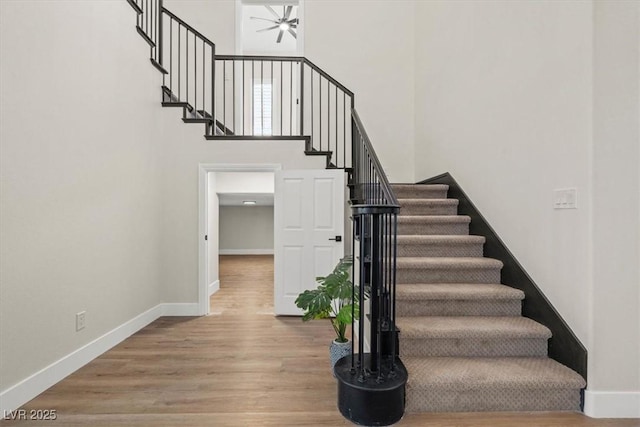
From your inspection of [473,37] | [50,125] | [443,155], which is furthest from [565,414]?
[50,125]

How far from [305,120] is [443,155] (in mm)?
2329

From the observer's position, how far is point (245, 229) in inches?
342

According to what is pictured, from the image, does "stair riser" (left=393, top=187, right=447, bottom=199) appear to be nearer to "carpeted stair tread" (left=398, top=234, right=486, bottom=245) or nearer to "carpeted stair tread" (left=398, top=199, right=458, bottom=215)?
"carpeted stair tread" (left=398, top=199, right=458, bottom=215)

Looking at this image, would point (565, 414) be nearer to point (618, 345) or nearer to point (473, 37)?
point (618, 345)

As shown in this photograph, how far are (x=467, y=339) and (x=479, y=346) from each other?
10 cm

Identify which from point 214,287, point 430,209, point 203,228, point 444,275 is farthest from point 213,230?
point 444,275

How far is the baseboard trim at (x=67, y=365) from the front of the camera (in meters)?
1.88

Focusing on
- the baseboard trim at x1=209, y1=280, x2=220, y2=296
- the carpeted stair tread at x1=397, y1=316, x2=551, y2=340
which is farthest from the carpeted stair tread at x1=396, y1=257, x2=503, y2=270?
the baseboard trim at x1=209, y1=280, x2=220, y2=296

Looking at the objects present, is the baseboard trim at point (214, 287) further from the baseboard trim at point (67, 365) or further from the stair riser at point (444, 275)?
the stair riser at point (444, 275)

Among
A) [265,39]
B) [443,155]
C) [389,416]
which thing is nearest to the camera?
[389,416]

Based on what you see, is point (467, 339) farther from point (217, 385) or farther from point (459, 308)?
point (217, 385)

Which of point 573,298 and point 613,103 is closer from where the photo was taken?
point 613,103

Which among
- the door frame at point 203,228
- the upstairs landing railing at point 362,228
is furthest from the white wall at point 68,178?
the upstairs landing railing at point 362,228

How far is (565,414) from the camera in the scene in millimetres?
1812
